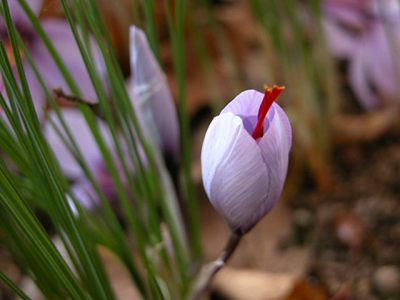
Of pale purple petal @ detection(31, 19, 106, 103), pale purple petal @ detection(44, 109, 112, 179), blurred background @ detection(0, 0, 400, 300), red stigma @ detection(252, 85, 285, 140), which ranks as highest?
pale purple petal @ detection(31, 19, 106, 103)

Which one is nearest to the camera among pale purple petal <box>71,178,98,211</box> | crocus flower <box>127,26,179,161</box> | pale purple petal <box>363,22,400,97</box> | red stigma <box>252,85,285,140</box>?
red stigma <box>252,85,285,140</box>

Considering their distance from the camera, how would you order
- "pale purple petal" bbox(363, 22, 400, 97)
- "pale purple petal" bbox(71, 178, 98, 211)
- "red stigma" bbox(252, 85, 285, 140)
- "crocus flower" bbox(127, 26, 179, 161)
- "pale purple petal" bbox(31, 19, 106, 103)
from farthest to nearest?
"pale purple petal" bbox(363, 22, 400, 97), "pale purple petal" bbox(71, 178, 98, 211), "pale purple petal" bbox(31, 19, 106, 103), "crocus flower" bbox(127, 26, 179, 161), "red stigma" bbox(252, 85, 285, 140)

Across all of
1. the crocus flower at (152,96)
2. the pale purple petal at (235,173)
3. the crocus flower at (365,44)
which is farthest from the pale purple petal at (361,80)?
the pale purple petal at (235,173)

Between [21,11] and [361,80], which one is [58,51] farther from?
[361,80]

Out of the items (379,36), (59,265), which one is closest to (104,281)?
(59,265)

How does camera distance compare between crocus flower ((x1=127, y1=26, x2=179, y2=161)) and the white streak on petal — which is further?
crocus flower ((x1=127, y1=26, x2=179, y2=161))

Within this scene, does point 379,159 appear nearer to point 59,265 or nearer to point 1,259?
point 1,259

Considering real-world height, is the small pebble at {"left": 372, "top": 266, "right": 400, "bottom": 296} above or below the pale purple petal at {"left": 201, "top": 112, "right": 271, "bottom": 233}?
below

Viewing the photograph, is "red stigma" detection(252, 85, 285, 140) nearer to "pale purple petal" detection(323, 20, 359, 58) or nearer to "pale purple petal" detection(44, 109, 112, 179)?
"pale purple petal" detection(44, 109, 112, 179)

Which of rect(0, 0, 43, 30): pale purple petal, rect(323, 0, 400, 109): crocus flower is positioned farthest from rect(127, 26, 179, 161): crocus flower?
rect(323, 0, 400, 109): crocus flower
